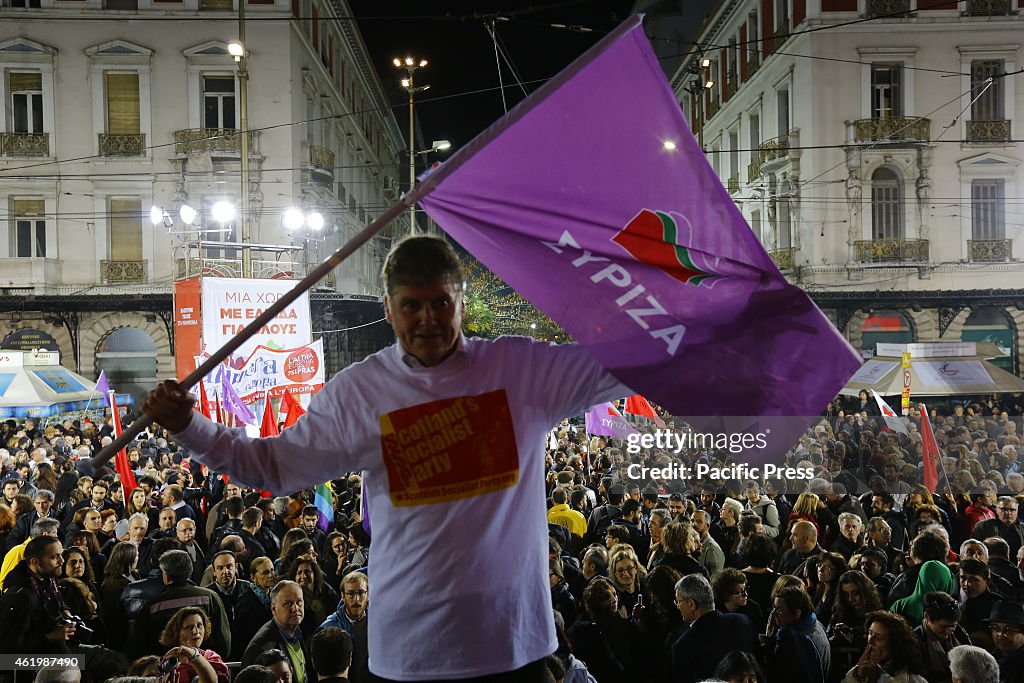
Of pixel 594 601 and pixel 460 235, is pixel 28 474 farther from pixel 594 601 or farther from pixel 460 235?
pixel 460 235

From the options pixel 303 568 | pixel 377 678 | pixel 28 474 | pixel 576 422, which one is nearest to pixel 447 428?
pixel 377 678

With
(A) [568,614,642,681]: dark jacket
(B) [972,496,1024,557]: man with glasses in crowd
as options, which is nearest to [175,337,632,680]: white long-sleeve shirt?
(A) [568,614,642,681]: dark jacket

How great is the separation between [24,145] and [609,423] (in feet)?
87.0

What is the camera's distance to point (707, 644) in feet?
16.4

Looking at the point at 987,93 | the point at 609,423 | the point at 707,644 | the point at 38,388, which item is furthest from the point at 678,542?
Result: the point at 987,93

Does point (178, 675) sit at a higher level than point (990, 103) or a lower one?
lower

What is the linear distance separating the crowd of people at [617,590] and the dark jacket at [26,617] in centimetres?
1

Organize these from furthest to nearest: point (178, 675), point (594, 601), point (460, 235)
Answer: point (594, 601) → point (178, 675) → point (460, 235)

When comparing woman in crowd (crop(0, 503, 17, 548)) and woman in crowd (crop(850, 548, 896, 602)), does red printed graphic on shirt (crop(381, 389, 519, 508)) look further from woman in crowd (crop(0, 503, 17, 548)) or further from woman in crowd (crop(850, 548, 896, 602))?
woman in crowd (crop(0, 503, 17, 548))

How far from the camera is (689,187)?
272cm

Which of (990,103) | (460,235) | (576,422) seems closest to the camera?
(460,235)

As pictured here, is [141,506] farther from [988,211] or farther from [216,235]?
[988,211]

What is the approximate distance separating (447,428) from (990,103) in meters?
36.1

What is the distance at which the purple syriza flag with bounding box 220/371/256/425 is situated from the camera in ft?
40.9
